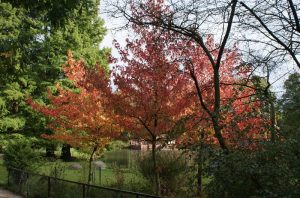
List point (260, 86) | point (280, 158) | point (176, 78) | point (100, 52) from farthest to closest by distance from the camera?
point (100, 52) < point (176, 78) < point (260, 86) < point (280, 158)

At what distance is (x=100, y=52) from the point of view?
3303 centimetres

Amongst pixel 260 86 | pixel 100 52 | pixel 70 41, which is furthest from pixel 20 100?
pixel 260 86

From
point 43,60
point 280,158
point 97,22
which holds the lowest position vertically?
point 280,158

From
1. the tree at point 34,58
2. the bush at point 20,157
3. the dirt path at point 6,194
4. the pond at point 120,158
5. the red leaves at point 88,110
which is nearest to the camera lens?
the red leaves at point 88,110

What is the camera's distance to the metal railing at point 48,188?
38.1 feet

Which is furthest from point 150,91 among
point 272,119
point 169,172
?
point 272,119

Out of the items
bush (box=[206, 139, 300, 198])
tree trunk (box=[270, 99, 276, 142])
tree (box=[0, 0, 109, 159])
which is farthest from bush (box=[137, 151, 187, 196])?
tree (box=[0, 0, 109, 159])

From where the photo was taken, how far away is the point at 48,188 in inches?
500

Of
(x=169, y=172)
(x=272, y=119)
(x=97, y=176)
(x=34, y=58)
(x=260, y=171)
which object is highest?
(x=34, y=58)

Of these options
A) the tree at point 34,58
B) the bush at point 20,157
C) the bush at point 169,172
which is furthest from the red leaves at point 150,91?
the tree at point 34,58

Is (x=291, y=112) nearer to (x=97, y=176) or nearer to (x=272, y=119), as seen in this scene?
(x=272, y=119)

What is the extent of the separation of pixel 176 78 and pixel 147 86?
94 cm

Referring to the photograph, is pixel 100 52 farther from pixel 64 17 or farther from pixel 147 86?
pixel 64 17

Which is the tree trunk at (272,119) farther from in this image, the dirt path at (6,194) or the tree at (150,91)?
the dirt path at (6,194)
